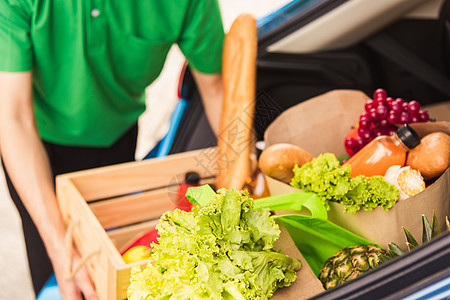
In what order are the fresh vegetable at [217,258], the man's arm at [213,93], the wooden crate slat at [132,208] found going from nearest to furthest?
the fresh vegetable at [217,258], the wooden crate slat at [132,208], the man's arm at [213,93]

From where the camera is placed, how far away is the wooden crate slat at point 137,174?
1.18m

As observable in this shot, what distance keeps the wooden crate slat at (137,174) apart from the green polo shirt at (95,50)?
26 cm

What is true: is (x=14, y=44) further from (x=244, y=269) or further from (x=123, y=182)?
(x=244, y=269)

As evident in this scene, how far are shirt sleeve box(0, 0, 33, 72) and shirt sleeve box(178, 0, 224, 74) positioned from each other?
431 mm

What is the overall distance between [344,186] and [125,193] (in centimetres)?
60

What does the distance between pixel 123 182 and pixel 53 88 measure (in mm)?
340

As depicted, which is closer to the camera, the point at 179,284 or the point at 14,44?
the point at 179,284

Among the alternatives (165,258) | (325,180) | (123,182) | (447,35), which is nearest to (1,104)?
(123,182)

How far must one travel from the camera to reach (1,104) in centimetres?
109

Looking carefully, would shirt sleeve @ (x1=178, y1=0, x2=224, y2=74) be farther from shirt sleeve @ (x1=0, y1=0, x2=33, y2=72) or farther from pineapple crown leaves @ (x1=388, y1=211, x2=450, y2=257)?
pineapple crown leaves @ (x1=388, y1=211, x2=450, y2=257)

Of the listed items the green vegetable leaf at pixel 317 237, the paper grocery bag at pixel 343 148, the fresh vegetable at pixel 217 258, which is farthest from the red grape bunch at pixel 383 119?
the fresh vegetable at pixel 217 258

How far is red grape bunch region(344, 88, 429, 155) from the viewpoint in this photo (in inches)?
41.5

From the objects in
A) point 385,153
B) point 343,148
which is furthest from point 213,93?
point 385,153

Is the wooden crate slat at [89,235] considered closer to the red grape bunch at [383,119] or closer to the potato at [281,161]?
the potato at [281,161]
